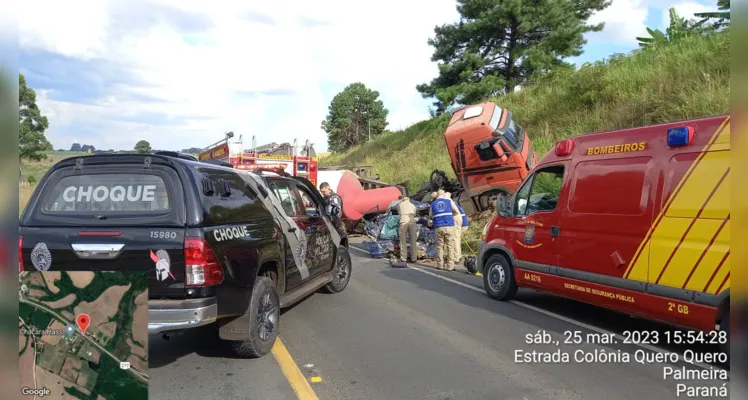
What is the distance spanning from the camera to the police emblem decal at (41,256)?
411 centimetres

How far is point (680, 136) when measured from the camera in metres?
4.95

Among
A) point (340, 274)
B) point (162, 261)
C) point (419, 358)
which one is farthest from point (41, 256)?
point (340, 274)

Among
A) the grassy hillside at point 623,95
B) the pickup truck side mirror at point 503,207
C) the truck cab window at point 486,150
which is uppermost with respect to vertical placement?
the grassy hillside at point 623,95

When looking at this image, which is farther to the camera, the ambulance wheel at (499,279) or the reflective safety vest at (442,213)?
the reflective safety vest at (442,213)

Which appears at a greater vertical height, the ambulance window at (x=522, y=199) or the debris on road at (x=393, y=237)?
the ambulance window at (x=522, y=199)

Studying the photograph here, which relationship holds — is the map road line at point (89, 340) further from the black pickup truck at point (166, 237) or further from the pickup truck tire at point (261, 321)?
the pickup truck tire at point (261, 321)

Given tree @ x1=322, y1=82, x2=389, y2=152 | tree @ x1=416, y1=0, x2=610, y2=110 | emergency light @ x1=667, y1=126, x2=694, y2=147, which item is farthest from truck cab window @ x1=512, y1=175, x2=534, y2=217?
tree @ x1=322, y1=82, x2=389, y2=152

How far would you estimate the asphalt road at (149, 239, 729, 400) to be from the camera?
414cm

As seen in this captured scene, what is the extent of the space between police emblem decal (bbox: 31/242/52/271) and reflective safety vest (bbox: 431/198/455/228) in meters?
7.46

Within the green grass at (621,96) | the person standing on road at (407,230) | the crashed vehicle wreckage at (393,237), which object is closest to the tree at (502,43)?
the green grass at (621,96)

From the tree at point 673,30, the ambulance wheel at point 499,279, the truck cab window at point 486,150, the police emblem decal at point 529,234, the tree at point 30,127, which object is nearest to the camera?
the tree at point 30,127

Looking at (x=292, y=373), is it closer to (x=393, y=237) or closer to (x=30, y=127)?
(x=30, y=127)

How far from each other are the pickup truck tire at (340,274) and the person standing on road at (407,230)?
3423 mm

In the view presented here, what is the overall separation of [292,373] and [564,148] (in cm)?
440
